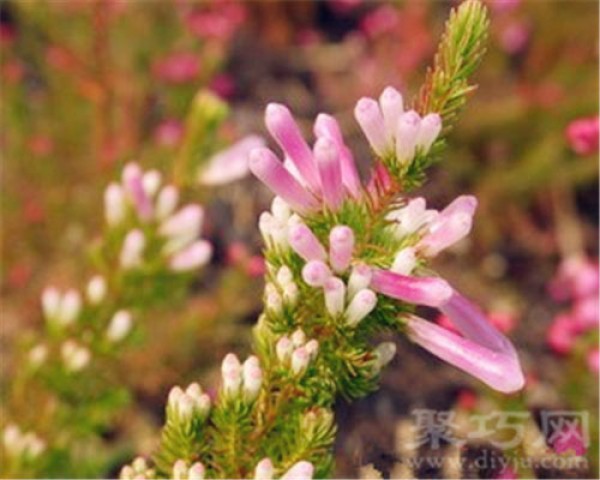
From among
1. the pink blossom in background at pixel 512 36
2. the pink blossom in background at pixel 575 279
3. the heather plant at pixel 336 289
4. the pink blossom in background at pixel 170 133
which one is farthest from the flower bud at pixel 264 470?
the pink blossom in background at pixel 512 36

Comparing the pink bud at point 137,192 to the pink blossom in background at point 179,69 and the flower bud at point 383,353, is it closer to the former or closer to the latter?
the flower bud at point 383,353

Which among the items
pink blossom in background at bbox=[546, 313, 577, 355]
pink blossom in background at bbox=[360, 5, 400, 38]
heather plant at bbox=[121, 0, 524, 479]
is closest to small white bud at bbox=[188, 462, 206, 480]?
heather plant at bbox=[121, 0, 524, 479]

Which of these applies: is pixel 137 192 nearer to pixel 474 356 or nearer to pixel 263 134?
pixel 474 356

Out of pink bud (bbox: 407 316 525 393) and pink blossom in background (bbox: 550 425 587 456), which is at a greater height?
pink blossom in background (bbox: 550 425 587 456)

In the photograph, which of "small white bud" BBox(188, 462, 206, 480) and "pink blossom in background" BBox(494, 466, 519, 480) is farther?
"pink blossom in background" BBox(494, 466, 519, 480)

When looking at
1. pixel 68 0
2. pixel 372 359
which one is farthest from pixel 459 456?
pixel 68 0

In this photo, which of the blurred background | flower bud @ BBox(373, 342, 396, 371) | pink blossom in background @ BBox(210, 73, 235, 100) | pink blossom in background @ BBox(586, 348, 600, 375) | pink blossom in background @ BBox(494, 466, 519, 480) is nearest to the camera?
flower bud @ BBox(373, 342, 396, 371)

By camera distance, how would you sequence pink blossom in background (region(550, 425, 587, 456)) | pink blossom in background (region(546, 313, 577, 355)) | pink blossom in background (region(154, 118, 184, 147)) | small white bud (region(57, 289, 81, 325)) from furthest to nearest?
pink blossom in background (region(154, 118, 184, 147)) → pink blossom in background (region(546, 313, 577, 355)) → small white bud (region(57, 289, 81, 325)) → pink blossom in background (region(550, 425, 587, 456))

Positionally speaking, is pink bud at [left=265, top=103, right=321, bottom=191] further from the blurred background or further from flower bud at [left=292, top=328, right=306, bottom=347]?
the blurred background
